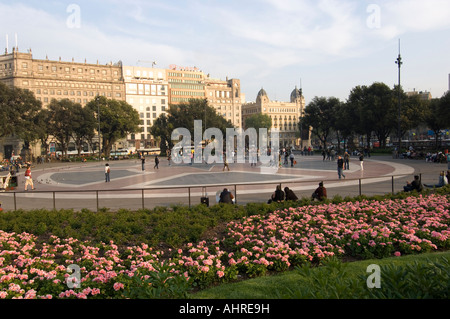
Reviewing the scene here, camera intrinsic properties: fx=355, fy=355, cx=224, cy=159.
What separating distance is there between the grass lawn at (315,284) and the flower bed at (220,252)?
502mm

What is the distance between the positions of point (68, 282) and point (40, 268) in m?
1.57

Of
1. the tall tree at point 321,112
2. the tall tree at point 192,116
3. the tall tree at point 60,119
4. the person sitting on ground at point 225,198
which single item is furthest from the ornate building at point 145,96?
the person sitting on ground at point 225,198

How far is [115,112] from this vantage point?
66.2 meters

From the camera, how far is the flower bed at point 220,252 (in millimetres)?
6262

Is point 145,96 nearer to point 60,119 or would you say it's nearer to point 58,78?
point 58,78

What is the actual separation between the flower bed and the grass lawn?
0.50m

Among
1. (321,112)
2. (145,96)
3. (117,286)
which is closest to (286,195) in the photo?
(117,286)

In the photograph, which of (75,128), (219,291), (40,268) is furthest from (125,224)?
(75,128)

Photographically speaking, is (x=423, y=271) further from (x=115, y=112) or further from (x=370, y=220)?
(x=115, y=112)

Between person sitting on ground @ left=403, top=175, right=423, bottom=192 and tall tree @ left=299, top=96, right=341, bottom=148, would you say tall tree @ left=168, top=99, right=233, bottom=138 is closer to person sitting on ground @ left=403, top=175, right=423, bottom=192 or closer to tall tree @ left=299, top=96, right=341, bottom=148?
tall tree @ left=299, top=96, right=341, bottom=148

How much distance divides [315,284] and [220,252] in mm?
3739

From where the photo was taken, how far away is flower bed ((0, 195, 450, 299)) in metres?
6.26
